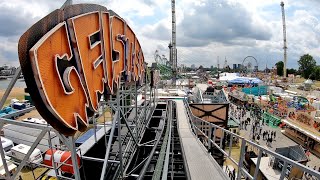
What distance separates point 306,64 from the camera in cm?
10106

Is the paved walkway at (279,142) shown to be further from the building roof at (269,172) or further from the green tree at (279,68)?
the green tree at (279,68)

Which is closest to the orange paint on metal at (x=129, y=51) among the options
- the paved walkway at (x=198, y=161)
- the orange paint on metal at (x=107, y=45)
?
the orange paint on metal at (x=107, y=45)

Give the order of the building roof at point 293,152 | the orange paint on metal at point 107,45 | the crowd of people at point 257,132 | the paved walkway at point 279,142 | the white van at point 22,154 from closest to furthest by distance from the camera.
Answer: the orange paint on metal at point 107,45 < the building roof at point 293,152 < the white van at point 22,154 < the paved walkway at point 279,142 < the crowd of people at point 257,132

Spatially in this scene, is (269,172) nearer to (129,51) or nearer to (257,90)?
(129,51)

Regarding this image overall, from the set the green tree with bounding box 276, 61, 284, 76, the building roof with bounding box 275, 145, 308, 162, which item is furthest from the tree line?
the building roof with bounding box 275, 145, 308, 162

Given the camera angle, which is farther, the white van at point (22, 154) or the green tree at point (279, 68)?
the green tree at point (279, 68)

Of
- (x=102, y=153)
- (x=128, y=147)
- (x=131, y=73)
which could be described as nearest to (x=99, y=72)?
(x=131, y=73)

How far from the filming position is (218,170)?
239 inches

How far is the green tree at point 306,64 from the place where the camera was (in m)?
98.2

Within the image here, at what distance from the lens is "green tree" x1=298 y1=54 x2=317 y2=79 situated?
322 feet

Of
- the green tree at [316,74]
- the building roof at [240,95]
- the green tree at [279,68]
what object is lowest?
the building roof at [240,95]

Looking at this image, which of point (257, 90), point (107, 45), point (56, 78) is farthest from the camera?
point (257, 90)

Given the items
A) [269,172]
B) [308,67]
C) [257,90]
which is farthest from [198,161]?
[308,67]

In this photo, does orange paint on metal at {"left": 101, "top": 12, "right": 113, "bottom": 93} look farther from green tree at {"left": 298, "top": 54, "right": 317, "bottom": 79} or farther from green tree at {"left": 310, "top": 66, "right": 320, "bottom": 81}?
green tree at {"left": 298, "top": 54, "right": 317, "bottom": 79}
